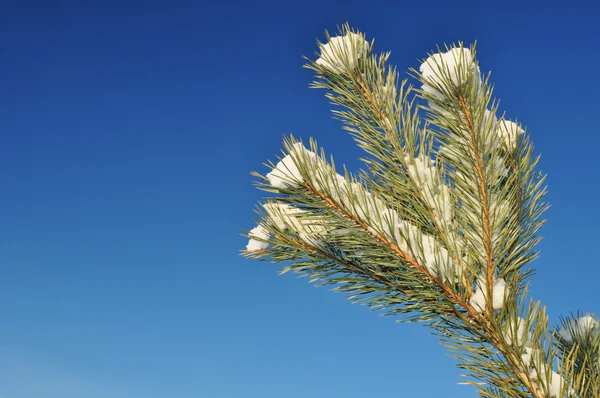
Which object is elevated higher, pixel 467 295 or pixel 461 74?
pixel 461 74

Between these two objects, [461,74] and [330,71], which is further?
[330,71]

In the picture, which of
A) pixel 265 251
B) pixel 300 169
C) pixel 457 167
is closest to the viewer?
pixel 300 169

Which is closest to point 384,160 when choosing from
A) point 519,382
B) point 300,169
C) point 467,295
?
point 300,169

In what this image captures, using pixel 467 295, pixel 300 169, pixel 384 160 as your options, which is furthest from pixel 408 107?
pixel 467 295

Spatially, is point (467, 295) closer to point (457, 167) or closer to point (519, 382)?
point (519, 382)

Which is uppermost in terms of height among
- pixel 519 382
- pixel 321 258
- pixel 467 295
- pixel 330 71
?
pixel 330 71

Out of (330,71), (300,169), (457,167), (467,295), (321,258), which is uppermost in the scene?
(330,71)

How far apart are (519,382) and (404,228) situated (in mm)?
925

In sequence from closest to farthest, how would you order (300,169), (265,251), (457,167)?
(300,169)
(457,167)
(265,251)

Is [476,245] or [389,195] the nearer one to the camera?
[476,245]

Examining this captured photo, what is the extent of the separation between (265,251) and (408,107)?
3.71 ft

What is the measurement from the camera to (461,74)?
8.75ft

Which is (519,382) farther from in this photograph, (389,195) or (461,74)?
(461,74)

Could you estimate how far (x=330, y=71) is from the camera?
3.08 meters
